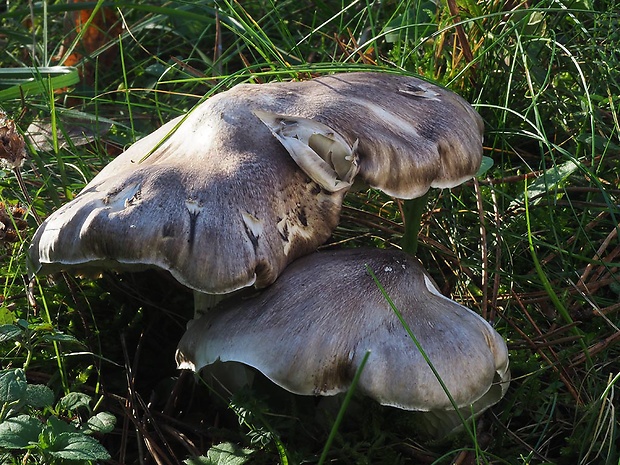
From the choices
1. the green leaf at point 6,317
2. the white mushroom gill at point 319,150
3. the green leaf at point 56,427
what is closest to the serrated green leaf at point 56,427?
the green leaf at point 56,427

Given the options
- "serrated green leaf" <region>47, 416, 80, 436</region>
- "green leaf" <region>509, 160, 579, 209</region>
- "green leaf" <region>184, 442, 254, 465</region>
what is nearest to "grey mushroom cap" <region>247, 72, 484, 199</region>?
"green leaf" <region>509, 160, 579, 209</region>

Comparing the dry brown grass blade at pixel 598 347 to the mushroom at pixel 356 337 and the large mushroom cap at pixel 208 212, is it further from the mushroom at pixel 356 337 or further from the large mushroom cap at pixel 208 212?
the large mushroom cap at pixel 208 212

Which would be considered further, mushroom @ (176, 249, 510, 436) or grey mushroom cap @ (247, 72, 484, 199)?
grey mushroom cap @ (247, 72, 484, 199)

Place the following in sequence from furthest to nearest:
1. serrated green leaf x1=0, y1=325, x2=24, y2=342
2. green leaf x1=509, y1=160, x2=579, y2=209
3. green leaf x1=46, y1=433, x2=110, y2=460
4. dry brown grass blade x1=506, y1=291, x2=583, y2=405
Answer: green leaf x1=509, y1=160, x2=579, y2=209, dry brown grass blade x1=506, y1=291, x2=583, y2=405, serrated green leaf x1=0, y1=325, x2=24, y2=342, green leaf x1=46, y1=433, x2=110, y2=460

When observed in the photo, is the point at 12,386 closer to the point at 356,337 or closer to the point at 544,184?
the point at 356,337

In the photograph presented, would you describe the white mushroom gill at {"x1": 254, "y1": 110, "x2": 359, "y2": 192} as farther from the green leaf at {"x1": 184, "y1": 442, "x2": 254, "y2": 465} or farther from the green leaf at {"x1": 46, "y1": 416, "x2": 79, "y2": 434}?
the green leaf at {"x1": 46, "y1": 416, "x2": 79, "y2": 434}

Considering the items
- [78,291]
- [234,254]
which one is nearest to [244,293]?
[234,254]

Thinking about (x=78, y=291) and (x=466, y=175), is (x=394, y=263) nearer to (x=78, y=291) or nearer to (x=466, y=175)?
(x=466, y=175)
